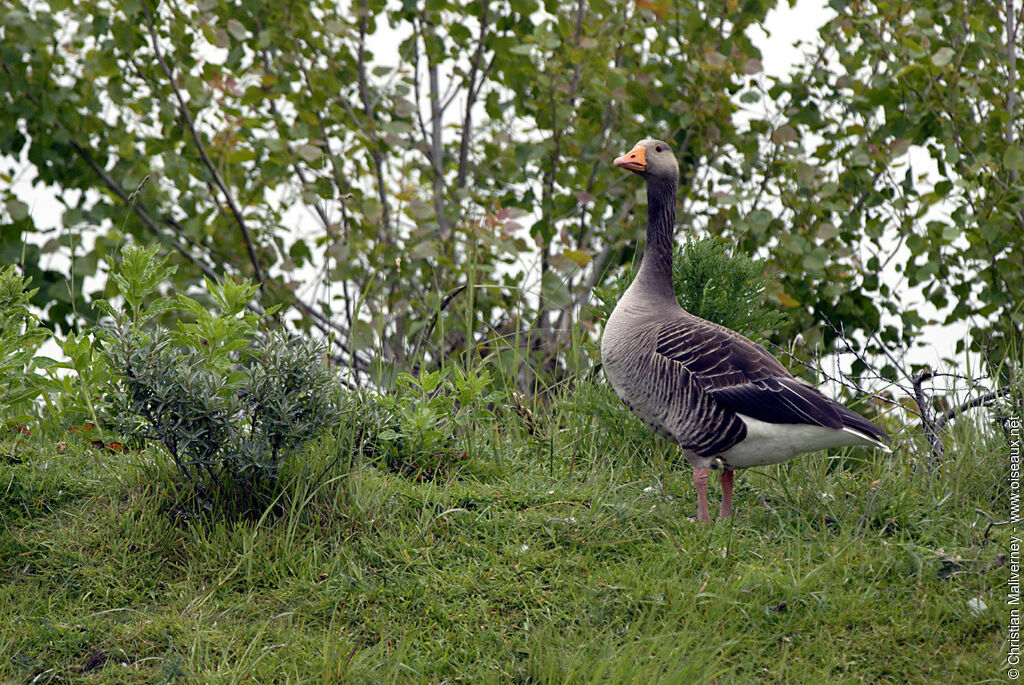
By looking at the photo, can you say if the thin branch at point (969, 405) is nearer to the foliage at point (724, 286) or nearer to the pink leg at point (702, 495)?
the foliage at point (724, 286)

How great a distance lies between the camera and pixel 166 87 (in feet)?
27.5

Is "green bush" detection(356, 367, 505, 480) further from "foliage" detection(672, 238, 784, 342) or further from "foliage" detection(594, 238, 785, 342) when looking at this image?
"foliage" detection(672, 238, 784, 342)

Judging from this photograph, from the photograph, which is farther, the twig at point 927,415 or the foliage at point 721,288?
the foliage at point 721,288

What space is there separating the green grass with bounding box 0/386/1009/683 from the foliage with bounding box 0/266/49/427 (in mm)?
371

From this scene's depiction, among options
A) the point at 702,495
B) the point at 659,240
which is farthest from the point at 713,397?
the point at 659,240

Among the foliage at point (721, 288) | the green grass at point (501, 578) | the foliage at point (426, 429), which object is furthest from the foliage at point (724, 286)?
the foliage at point (426, 429)

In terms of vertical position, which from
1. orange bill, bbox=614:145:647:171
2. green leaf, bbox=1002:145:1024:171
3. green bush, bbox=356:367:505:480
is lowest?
green bush, bbox=356:367:505:480

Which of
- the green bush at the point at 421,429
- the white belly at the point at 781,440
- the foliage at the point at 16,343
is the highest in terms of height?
the foliage at the point at 16,343

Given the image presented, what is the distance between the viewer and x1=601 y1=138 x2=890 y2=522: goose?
4.03 meters

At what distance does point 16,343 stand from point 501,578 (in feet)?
9.23

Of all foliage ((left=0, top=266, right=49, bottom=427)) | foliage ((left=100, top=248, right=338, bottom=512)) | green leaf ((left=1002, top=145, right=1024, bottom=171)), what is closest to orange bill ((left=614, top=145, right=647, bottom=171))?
foliage ((left=100, top=248, right=338, bottom=512))

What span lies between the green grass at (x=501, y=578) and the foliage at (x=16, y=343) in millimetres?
371

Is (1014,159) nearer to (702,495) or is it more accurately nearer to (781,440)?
(781,440)

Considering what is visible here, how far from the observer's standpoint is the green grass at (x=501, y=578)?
3545mm
